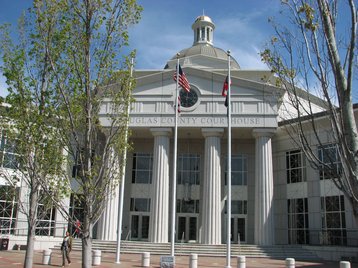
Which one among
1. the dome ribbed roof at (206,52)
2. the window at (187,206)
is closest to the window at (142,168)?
the window at (187,206)

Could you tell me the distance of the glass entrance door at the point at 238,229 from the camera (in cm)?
3155

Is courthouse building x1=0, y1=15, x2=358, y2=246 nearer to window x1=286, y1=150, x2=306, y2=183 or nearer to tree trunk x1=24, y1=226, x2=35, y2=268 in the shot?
window x1=286, y1=150, x2=306, y2=183

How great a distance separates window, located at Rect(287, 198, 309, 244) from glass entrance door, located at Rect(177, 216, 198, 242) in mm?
7335

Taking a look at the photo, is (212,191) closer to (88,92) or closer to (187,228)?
(187,228)

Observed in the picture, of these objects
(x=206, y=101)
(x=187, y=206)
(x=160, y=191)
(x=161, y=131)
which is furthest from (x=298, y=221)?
(x=161, y=131)

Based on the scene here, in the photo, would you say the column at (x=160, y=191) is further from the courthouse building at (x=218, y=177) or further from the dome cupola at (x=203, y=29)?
the dome cupola at (x=203, y=29)

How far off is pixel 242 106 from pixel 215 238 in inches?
392

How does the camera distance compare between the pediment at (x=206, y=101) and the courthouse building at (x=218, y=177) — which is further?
the pediment at (x=206, y=101)

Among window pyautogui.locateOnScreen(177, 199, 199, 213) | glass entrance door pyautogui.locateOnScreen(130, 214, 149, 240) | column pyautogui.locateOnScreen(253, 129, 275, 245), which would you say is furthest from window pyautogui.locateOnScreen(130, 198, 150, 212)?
column pyautogui.locateOnScreen(253, 129, 275, 245)

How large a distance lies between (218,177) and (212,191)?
1.17m

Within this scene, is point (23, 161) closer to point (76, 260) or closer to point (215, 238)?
point (76, 260)

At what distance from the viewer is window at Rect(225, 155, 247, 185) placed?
108ft

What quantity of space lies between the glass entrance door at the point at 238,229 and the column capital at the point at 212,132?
715 centimetres

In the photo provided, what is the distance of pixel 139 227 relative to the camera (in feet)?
107
